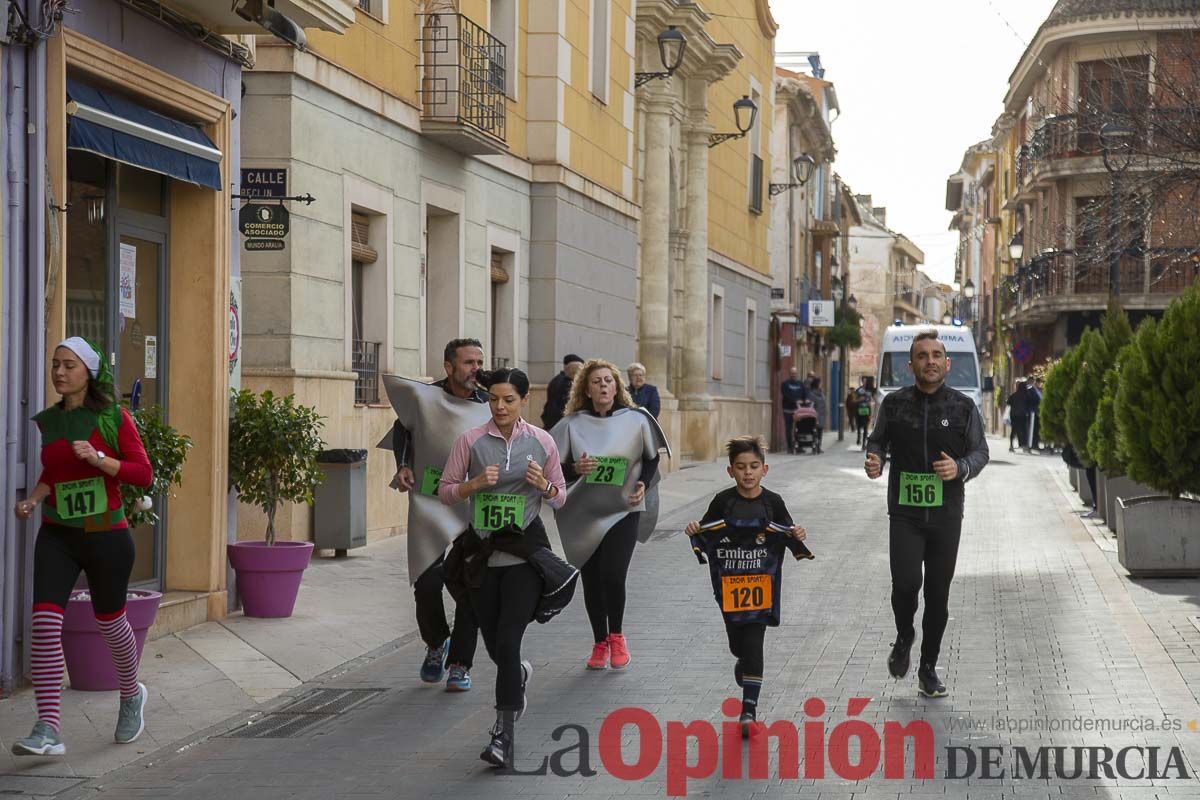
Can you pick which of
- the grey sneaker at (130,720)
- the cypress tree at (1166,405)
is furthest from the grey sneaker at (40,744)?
the cypress tree at (1166,405)

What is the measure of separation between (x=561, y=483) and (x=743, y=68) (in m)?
32.5

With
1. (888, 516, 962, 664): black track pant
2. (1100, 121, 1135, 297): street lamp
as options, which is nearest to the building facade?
(888, 516, 962, 664): black track pant

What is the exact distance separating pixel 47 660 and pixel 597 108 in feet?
59.6

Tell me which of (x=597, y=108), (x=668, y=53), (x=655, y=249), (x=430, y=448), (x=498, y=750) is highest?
(x=668, y=53)

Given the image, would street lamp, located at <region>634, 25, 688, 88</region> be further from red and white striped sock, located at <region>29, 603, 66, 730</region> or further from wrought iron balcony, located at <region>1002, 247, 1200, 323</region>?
red and white striped sock, located at <region>29, 603, 66, 730</region>

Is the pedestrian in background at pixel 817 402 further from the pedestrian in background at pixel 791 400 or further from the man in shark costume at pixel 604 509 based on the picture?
the man in shark costume at pixel 604 509

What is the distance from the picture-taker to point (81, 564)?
25.3ft

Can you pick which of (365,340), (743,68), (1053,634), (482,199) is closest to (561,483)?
(1053,634)

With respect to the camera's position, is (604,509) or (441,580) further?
(604,509)

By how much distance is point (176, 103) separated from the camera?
11.0 m

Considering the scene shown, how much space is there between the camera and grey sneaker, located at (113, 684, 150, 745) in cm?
781

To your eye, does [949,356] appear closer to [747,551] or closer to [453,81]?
[453,81]

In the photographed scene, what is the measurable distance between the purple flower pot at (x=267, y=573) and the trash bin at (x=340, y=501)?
3063mm

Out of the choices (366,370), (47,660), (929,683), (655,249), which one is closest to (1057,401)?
(655,249)
